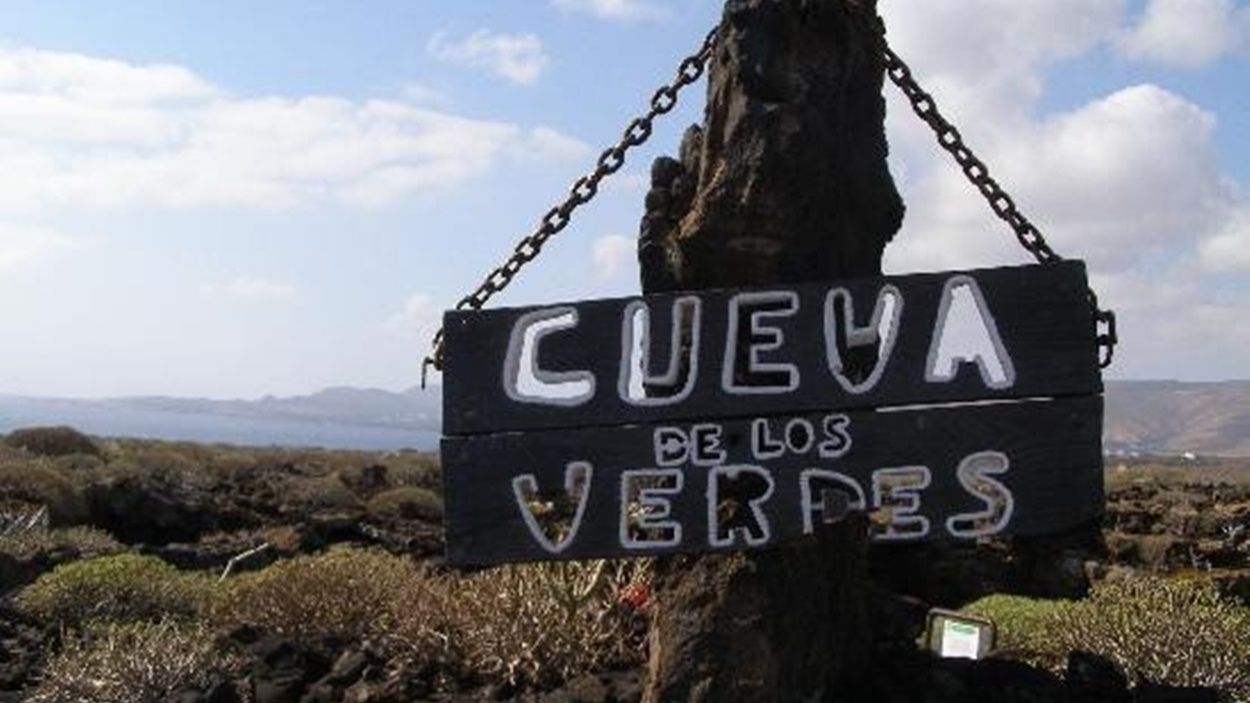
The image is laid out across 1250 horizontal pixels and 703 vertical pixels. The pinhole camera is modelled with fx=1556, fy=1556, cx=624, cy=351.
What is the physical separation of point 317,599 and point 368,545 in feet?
43.2

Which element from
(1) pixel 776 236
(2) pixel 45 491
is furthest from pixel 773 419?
(2) pixel 45 491

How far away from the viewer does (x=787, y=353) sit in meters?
4.88

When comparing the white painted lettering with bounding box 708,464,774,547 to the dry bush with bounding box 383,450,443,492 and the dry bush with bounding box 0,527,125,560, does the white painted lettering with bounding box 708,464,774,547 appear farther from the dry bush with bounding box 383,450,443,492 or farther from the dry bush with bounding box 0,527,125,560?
the dry bush with bounding box 383,450,443,492

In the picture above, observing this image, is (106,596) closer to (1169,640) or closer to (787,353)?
(1169,640)

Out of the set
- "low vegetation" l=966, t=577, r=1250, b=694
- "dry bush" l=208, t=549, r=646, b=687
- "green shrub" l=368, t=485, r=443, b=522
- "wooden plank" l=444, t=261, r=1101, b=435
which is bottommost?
"green shrub" l=368, t=485, r=443, b=522

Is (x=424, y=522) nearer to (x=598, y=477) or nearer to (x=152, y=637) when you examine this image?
(x=152, y=637)

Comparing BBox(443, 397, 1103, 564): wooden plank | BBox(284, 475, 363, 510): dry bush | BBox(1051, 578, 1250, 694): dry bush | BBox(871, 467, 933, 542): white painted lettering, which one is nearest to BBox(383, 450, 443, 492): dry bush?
BBox(284, 475, 363, 510): dry bush

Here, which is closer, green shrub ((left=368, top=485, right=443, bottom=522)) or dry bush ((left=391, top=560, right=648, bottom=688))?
dry bush ((left=391, top=560, right=648, bottom=688))

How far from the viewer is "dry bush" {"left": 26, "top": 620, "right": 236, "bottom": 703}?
26.2 ft

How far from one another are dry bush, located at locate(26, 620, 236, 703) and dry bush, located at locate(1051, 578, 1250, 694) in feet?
16.1

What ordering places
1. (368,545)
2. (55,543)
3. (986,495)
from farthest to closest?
(368,545) → (55,543) → (986,495)

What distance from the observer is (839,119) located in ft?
18.1

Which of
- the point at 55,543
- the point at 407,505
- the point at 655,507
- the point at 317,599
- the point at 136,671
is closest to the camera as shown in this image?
the point at 655,507

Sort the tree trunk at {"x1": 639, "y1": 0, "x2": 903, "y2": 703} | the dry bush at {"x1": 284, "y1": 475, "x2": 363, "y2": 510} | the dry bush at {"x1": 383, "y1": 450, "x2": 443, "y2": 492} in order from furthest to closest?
1. the dry bush at {"x1": 383, "y1": 450, "x2": 443, "y2": 492}
2. the dry bush at {"x1": 284, "y1": 475, "x2": 363, "y2": 510}
3. the tree trunk at {"x1": 639, "y1": 0, "x2": 903, "y2": 703}
